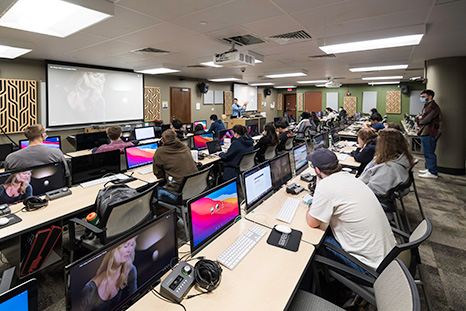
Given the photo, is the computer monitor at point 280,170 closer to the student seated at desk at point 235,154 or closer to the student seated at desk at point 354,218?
the student seated at desk at point 354,218

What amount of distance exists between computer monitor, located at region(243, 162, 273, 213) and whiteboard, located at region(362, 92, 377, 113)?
1321cm

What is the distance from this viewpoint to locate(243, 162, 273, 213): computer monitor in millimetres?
2135

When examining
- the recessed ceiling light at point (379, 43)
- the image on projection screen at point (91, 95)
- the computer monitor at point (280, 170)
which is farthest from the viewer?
the image on projection screen at point (91, 95)

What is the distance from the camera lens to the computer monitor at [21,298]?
2.48 feet

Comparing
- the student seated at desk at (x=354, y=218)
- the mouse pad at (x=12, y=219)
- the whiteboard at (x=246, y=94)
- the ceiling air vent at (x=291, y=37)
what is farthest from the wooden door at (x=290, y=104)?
the mouse pad at (x=12, y=219)

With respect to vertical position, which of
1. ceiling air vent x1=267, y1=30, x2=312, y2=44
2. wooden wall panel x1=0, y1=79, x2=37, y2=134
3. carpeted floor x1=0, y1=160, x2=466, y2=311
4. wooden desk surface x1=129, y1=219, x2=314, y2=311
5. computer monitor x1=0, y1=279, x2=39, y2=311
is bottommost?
carpeted floor x1=0, y1=160, x2=466, y2=311

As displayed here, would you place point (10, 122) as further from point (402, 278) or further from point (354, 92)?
point (354, 92)

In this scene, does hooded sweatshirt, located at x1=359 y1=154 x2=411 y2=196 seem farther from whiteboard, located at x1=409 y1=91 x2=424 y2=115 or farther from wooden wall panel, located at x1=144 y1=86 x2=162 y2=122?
whiteboard, located at x1=409 y1=91 x2=424 y2=115

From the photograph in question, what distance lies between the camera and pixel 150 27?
333cm

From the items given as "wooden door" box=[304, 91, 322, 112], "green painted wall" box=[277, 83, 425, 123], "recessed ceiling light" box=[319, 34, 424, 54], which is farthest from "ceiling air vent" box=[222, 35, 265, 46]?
"wooden door" box=[304, 91, 322, 112]

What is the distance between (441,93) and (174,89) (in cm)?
779

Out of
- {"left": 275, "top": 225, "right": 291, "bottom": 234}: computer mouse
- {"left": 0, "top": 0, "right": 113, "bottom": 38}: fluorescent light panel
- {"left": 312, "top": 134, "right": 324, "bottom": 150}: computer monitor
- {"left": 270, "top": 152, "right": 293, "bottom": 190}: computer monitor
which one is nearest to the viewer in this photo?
{"left": 275, "top": 225, "right": 291, "bottom": 234}: computer mouse

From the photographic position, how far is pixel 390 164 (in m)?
2.70

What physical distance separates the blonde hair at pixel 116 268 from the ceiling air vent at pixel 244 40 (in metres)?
3.56
